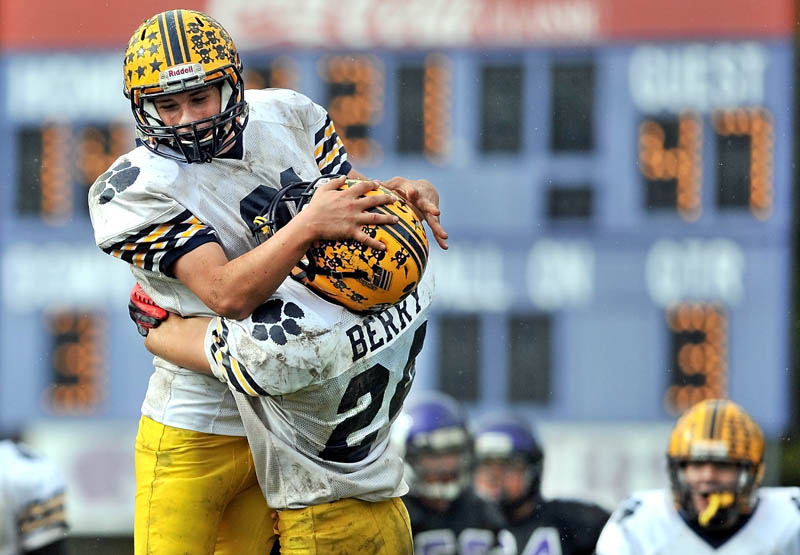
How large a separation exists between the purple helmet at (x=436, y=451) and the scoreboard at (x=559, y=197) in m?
3.73

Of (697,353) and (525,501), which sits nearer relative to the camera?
(525,501)

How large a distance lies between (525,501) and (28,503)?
1.92m

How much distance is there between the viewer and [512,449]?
6121 millimetres

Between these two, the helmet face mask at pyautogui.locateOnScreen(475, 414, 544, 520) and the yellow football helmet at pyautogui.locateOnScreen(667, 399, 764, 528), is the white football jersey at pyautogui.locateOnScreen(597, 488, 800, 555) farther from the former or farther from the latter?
the helmet face mask at pyautogui.locateOnScreen(475, 414, 544, 520)

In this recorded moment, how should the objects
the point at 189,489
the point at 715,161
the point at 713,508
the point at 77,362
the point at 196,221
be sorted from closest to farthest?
the point at 196,221
the point at 189,489
the point at 713,508
the point at 715,161
the point at 77,362

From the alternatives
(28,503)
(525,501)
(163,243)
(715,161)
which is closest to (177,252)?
(163,243)

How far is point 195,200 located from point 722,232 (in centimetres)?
729

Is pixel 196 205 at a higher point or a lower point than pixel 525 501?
higher

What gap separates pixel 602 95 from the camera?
32.3ft

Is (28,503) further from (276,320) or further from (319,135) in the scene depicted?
(276,320)

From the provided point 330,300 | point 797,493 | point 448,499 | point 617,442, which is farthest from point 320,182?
point 617,442

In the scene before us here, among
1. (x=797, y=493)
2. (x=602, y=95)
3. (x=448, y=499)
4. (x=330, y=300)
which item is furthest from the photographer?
(x=602, y=95)

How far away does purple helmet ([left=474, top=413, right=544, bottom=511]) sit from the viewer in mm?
5921

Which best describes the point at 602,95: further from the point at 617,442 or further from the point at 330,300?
the point at 330,300
